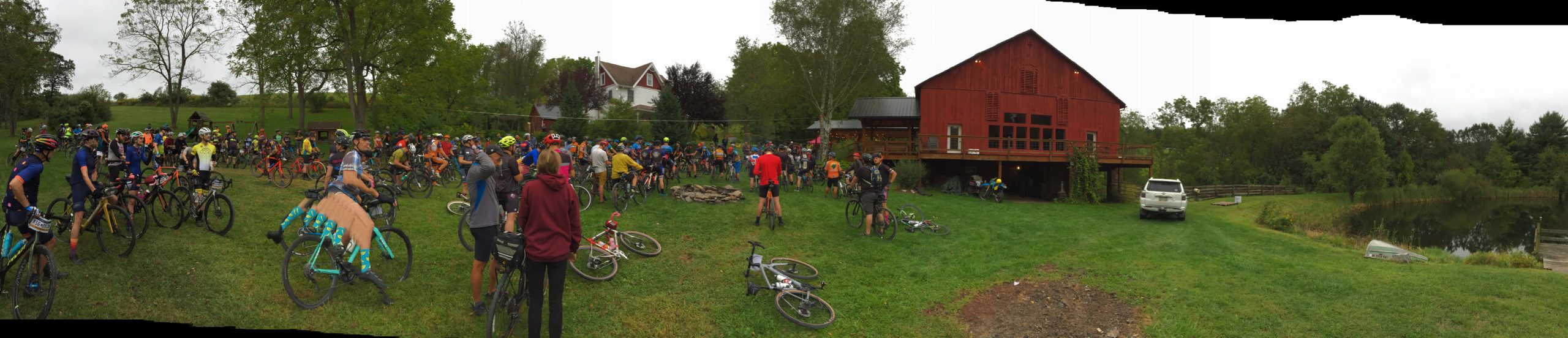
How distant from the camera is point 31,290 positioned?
7230 millimetres

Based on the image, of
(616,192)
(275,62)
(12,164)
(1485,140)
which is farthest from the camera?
(1485,140)

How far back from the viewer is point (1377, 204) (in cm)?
4562

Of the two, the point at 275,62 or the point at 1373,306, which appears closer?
Result: the point at 1373,306

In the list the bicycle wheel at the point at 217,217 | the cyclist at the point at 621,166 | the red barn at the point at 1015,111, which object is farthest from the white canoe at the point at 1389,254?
the bicycle wheel at the point at 217,217

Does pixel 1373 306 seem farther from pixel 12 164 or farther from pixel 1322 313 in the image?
pixel 12 164

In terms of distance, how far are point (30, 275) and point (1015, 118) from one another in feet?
98.1

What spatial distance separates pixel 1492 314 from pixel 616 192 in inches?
575

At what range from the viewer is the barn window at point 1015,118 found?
31.0 m

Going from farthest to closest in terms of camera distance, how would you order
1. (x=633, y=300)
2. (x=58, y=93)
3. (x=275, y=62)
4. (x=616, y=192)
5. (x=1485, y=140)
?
(x=1485, y=140) < (x=58, y=93) < (x=275, y=62) < (x=616, y=192) < (x=633, y=300)

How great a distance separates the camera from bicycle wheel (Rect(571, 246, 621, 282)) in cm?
1010

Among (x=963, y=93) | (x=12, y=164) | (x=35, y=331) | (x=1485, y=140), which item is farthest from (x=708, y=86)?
(x=1485, y=140)

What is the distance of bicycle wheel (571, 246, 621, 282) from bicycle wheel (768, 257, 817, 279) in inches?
92.5

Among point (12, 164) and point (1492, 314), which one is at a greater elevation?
point (12, 164)

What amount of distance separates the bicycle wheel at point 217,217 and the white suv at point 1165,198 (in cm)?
2154
